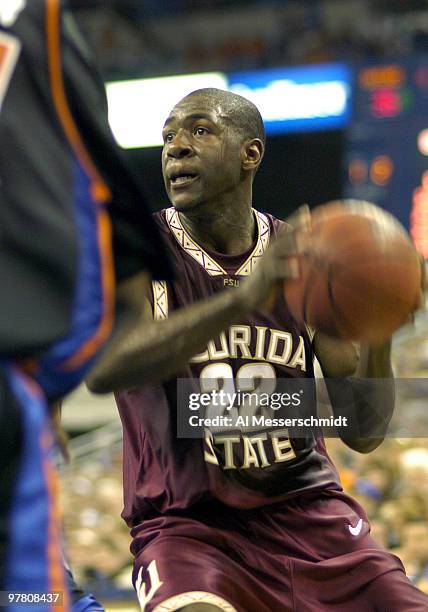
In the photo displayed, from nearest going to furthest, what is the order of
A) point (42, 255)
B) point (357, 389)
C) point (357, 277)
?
1. point (42, 255)
2. point (357, 277)
3. point (357, 389)

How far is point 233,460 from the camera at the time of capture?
94.7 inches

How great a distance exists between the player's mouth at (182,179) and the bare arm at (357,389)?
530mm

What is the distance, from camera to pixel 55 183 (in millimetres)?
1305

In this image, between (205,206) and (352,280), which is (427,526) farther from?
(352,280)

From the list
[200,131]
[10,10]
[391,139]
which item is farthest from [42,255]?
[391,139]

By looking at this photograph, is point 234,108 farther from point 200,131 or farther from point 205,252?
point 205,252

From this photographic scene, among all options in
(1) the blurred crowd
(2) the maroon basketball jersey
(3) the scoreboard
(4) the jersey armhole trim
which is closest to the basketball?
(2) the maroon basketball jersey

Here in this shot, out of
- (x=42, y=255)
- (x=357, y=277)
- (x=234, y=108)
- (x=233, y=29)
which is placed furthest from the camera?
(x=233, y=29)

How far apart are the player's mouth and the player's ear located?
19 centimetres

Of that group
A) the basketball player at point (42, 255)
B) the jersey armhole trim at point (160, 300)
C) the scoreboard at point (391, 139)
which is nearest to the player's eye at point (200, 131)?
the jersey armhole trim at point (160, 300)

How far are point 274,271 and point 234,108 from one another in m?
1.16

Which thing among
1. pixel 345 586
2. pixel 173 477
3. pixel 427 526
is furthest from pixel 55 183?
pixel 427 526

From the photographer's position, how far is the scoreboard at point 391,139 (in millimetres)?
7848

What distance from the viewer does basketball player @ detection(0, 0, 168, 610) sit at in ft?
4.13
